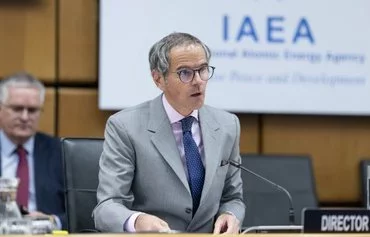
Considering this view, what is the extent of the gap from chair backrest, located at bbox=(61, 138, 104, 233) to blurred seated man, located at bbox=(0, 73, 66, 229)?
2.46 feet

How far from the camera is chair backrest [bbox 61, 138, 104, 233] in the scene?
3.15 metres

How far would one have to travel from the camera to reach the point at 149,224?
102 inches

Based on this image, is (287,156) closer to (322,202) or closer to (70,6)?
(322,202)

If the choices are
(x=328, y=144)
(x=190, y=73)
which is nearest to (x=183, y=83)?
(x=190, y=73)

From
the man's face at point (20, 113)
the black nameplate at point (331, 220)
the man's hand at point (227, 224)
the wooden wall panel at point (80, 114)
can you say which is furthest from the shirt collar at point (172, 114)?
the wooden wall panel at point (80, 114)

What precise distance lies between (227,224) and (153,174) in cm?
30

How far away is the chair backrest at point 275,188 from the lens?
4.01 meters

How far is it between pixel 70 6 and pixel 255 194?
141 centimetres

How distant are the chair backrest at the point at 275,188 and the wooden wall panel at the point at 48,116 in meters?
1.09

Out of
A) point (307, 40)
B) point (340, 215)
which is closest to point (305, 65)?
point (307, 40)

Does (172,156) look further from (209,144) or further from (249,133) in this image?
(249,133)

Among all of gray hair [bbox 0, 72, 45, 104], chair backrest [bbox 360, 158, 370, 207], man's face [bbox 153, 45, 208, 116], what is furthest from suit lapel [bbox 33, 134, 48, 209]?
chair backrest [bbox 360, 158, 370, 207]

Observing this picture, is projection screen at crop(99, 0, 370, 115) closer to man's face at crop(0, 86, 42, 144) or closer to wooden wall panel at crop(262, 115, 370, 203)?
wooden wall panel at crop(262, 115, 370, 203)

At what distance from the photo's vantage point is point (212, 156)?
2926mm
